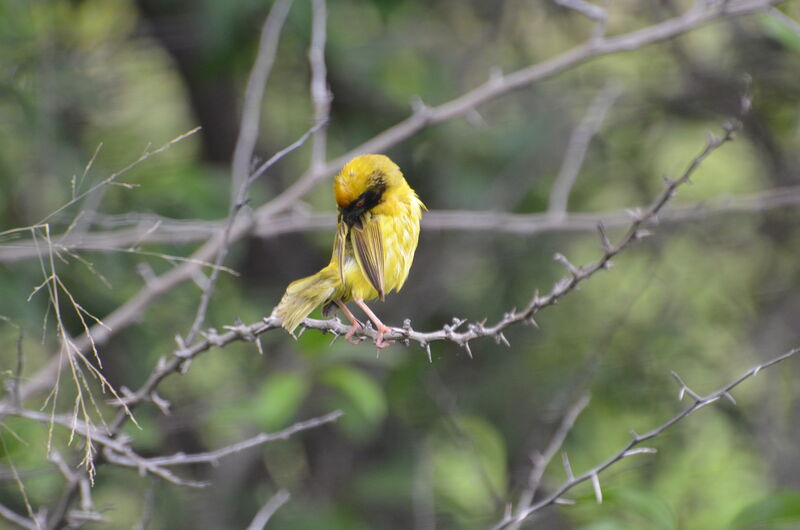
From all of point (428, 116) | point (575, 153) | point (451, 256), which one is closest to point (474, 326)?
point (428, 116)

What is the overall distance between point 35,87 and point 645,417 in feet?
13.7

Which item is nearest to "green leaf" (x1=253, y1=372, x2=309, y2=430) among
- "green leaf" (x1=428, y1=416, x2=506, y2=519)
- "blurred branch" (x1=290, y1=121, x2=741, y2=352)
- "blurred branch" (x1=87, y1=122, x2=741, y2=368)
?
"green leaf" (x1=428, y1=416, x2=506, y2=519)

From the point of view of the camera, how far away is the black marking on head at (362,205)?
9.96ft

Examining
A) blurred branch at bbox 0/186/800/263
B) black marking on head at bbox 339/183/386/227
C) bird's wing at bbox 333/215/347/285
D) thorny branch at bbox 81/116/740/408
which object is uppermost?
thorny branch at bbox 81/116/740/408

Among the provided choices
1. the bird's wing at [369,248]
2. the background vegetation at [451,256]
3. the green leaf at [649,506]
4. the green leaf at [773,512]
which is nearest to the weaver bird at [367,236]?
the bird's wing at [369,248]

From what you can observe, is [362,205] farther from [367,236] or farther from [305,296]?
[305,296]

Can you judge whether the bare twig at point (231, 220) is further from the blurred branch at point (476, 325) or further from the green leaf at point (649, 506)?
the green leaf at point (649, 506)

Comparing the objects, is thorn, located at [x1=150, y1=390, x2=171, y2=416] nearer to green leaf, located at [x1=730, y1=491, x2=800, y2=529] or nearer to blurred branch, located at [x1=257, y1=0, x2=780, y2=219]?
blurred branch, located at [x1=257, y1=0, x2=780, y2=219]

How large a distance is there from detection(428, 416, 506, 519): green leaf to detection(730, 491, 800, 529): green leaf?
2.96 m

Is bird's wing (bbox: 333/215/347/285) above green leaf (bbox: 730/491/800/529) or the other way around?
above

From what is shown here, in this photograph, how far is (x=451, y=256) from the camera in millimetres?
6152

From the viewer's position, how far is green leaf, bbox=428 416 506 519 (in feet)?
19.4

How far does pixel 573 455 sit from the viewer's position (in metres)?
5.87

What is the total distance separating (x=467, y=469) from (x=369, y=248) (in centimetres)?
399
